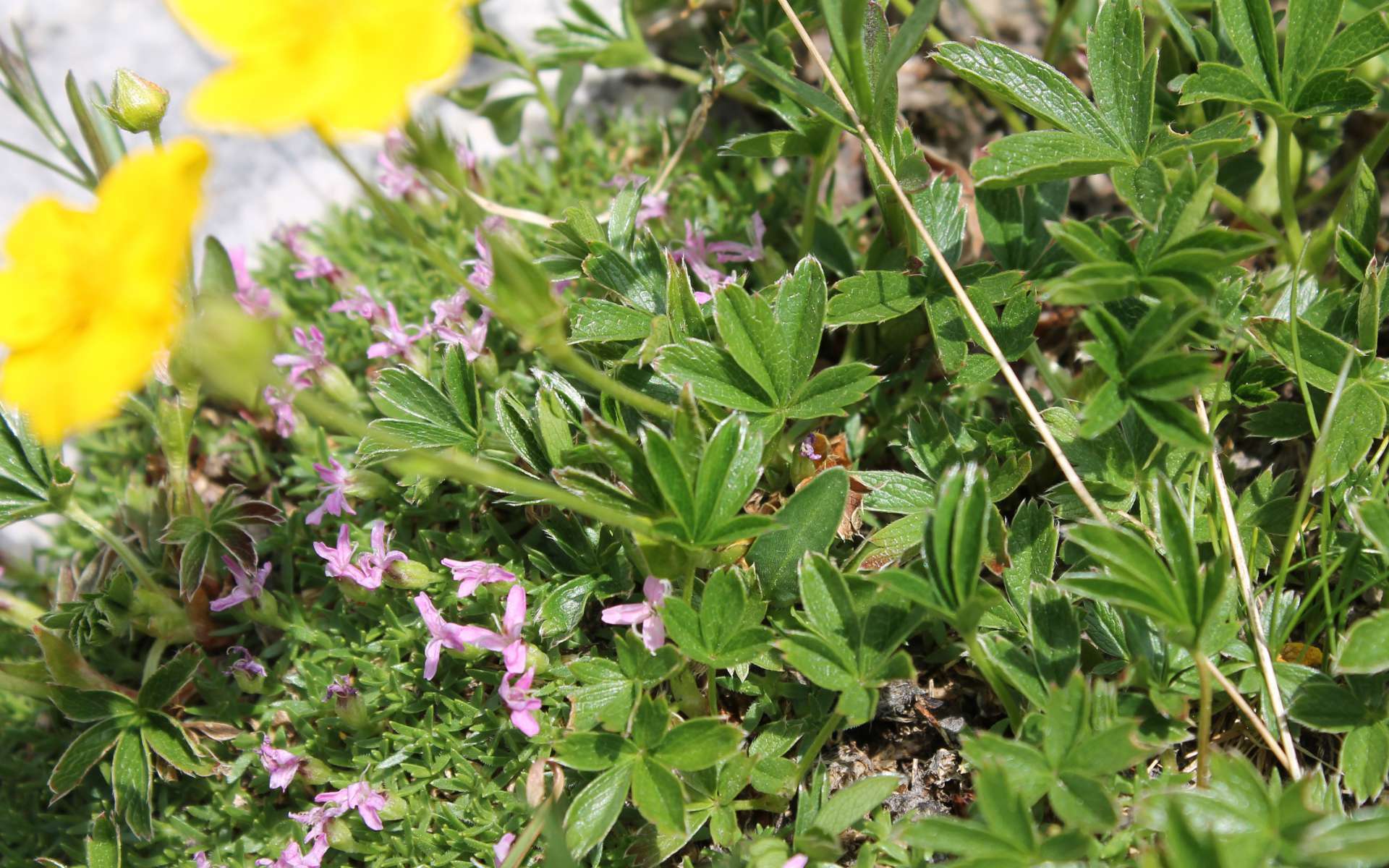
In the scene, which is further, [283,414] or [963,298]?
[283,414]

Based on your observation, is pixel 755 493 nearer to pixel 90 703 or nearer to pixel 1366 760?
pixel 1366 760

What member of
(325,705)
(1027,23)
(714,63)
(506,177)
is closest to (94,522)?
(325,705)

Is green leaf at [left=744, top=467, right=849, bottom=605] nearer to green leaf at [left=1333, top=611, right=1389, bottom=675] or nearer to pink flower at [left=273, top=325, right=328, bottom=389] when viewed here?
green leaf at [left=1333, top=611, right=1389, bottom=675]

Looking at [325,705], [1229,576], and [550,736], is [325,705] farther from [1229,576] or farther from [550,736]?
[1229,576]

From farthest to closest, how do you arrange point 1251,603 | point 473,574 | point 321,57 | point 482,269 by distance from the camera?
point 482,269, point 473,574, point 1251,603, point 321,57

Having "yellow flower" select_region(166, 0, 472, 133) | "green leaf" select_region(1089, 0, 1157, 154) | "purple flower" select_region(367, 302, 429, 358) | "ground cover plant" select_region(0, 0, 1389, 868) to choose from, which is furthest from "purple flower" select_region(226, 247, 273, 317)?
"green leaf" select_region(1089, 0, 1157, 154)

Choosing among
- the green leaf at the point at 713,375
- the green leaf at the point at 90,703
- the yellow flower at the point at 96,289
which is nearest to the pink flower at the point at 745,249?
the green leaf at the point at 713,375

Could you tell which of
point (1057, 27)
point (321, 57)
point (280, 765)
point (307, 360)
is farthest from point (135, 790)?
point (1057, 27)

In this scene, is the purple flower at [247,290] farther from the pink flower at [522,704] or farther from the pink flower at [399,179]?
→ the pink flower at [522,704]
